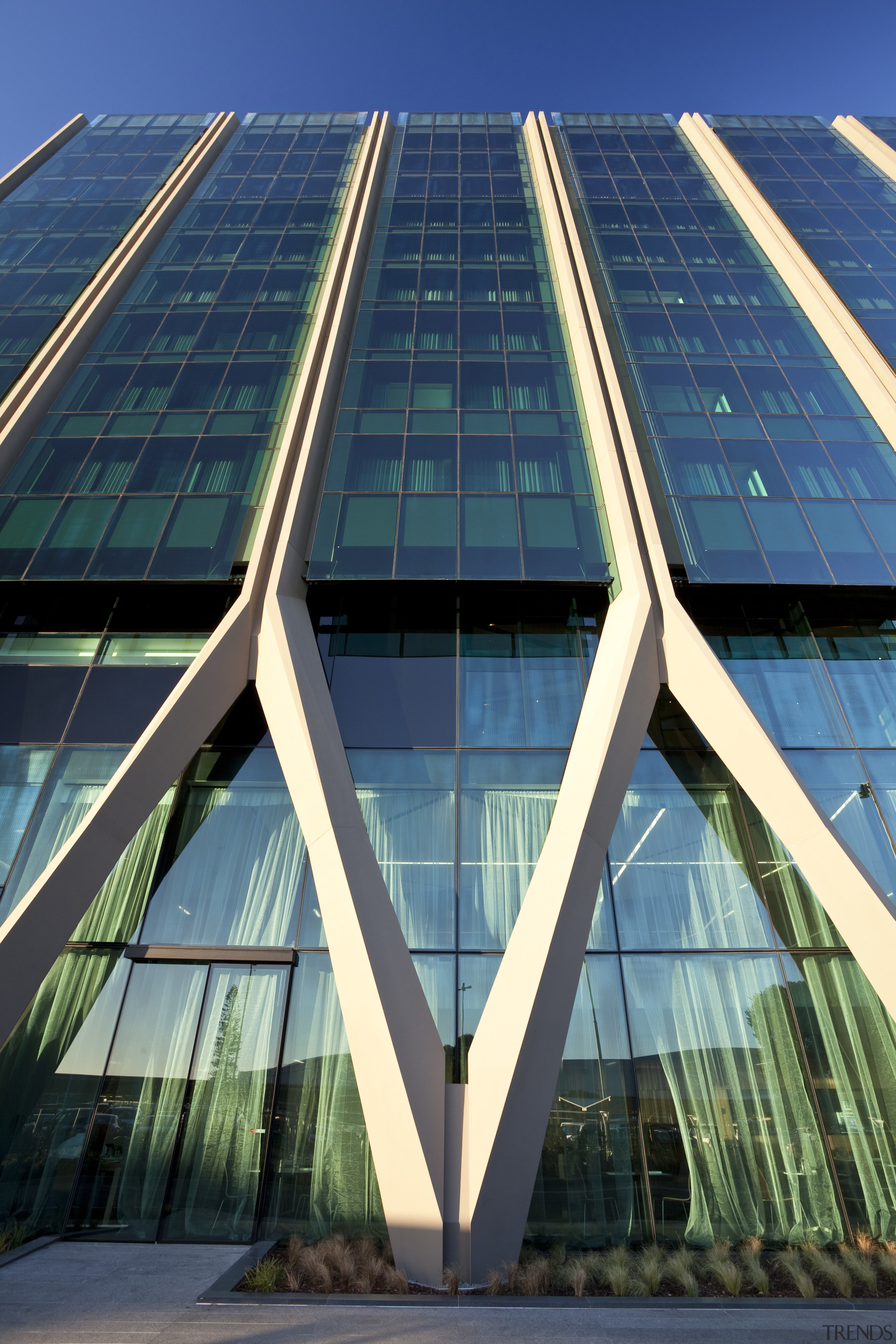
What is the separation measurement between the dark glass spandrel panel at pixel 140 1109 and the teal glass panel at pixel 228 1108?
21cm

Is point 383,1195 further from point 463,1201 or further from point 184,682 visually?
point 184,682

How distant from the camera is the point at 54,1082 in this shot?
1094 cm

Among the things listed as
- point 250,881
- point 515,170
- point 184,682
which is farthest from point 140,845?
point 515,170

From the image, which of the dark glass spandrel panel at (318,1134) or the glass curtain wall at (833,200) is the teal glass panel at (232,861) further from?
the glass curtain wall at (833,200)

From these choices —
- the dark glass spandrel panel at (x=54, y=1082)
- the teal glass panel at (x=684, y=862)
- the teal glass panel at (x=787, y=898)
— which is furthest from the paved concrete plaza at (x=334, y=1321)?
the teal glass panel at (x=787, y=898)

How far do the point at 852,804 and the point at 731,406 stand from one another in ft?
33.5

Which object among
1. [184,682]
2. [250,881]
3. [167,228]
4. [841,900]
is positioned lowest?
[841,900]

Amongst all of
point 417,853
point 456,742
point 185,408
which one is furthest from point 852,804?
point 185,408

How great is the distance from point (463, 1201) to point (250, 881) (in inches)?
231

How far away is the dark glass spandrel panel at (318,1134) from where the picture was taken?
33.4 ft

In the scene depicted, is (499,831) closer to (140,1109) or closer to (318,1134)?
(318,1134)

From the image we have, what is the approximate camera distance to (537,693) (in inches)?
552

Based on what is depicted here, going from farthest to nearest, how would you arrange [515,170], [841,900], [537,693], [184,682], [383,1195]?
[515,170], [537,693], [184,682], [841,900], [383,1195]

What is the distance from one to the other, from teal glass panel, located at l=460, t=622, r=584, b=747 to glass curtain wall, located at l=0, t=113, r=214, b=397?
1427 centimetres
